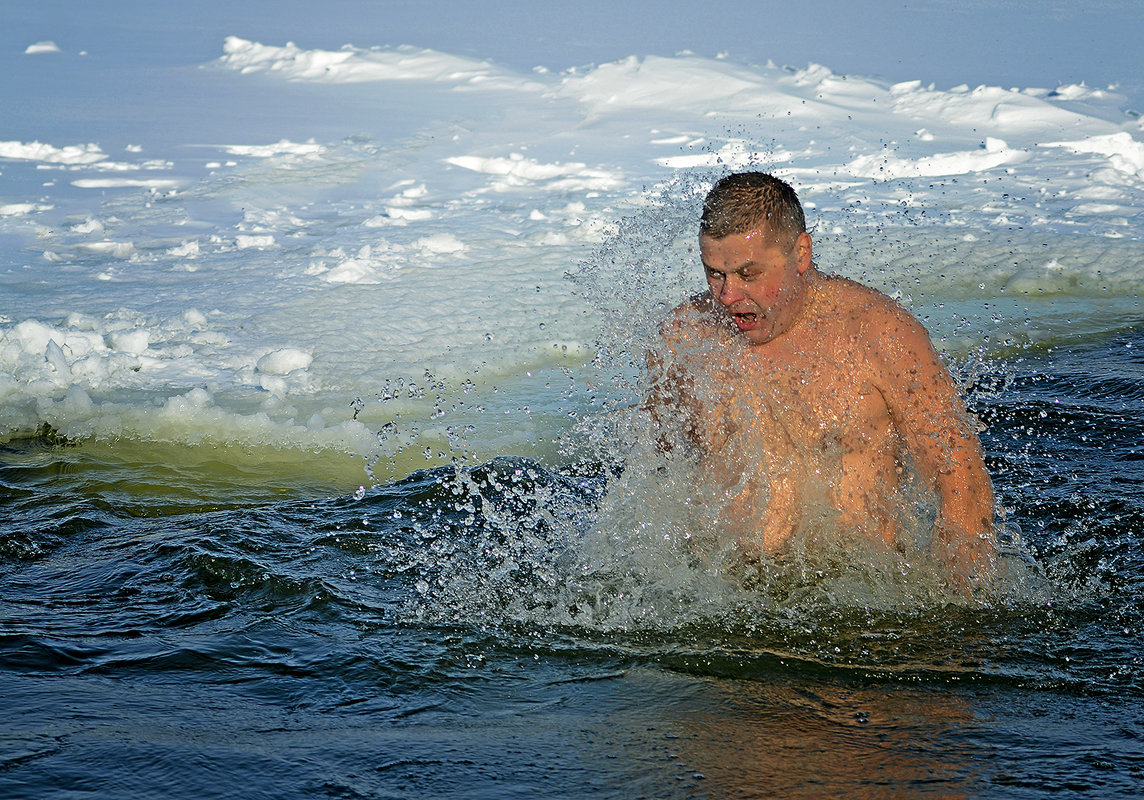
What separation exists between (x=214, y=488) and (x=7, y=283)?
4329 mm

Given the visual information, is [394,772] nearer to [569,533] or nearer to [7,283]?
[569,533]

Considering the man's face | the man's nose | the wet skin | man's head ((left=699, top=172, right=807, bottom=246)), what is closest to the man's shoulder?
the wet skin

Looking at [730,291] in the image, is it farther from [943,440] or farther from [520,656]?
[520,656]

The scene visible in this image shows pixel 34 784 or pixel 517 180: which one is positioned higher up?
pixel 517 180

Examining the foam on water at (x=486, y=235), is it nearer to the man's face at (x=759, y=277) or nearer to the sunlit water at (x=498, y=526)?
the sunlit water at (x=498, y=526)

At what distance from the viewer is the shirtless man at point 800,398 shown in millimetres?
3348

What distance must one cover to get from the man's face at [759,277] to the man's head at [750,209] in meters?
0.02

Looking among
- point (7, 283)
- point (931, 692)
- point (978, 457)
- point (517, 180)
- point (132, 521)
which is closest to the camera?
point (931, 692)

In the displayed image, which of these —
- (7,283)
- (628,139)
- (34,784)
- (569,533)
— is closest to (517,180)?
(628,139)

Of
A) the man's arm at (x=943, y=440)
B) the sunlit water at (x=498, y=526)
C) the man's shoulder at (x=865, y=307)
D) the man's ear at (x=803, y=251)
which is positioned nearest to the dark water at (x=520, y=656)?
the sunlit water at (x=498, y=526)

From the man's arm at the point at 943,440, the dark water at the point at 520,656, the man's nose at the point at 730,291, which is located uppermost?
the man's nose at the point at 730,291

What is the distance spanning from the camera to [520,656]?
2.99 m

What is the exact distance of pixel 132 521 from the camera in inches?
168

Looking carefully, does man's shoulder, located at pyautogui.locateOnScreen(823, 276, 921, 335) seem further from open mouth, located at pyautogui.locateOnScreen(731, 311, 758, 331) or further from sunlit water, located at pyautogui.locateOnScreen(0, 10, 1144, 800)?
sunlit water, located at pyautogui.locateOnScreen(0, 10, 1144, 800)
